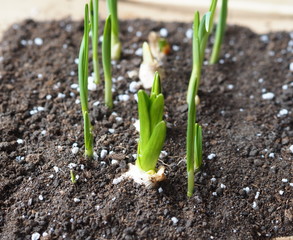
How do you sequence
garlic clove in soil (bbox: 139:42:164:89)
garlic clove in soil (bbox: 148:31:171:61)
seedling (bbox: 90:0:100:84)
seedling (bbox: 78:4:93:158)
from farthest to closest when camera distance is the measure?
garlic clove in soil (bbox: 148:31:171:61) → garlic clove in soil (bbox: 139:42:164:89) → seedling (bbox: 90:0:100:84) → seedling (bbox: 78:4:93:158)

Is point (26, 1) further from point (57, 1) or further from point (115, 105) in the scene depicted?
point (115, 105)

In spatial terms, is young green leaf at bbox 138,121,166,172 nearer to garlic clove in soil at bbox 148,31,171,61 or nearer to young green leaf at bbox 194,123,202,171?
young green leaf at bbox 194,123,202,171

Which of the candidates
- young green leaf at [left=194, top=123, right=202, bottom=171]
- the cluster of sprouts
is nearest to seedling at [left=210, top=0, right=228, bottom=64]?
the cluster of sprouts

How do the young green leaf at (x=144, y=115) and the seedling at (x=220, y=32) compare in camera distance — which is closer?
the young green leaf at (x=144, y=115)

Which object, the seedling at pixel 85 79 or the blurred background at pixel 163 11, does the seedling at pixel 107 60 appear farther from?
the blurred background at pixel 163 11

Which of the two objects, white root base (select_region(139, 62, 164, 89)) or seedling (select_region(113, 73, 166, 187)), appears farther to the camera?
white root base (select_region(139, 62, 164, 89))

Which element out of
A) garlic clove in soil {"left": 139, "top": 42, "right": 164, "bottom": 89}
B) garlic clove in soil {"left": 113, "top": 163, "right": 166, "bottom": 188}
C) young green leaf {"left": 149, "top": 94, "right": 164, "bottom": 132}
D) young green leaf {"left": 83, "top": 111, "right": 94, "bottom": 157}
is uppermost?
young green leaf {"left": 149, "top": 94, "right": 164, "bottom": 132}

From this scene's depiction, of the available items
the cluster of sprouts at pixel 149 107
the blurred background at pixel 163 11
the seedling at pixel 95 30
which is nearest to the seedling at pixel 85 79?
the cluster of sprouts at pixel 149 107
